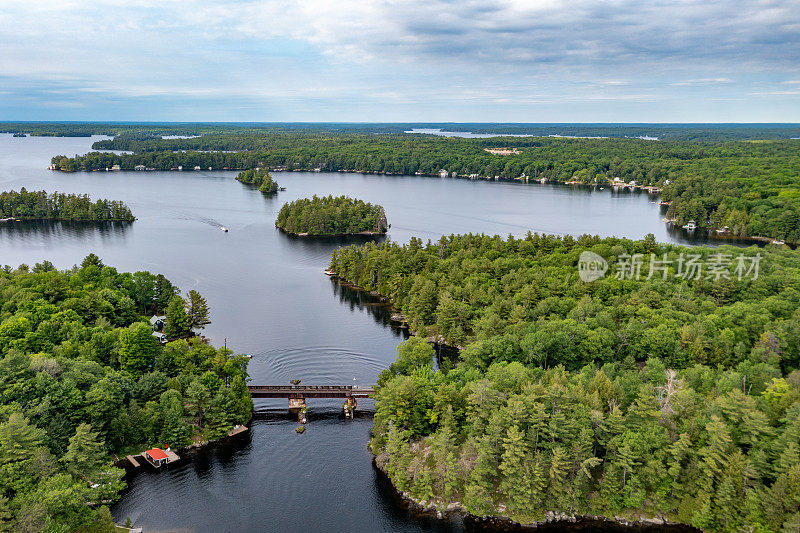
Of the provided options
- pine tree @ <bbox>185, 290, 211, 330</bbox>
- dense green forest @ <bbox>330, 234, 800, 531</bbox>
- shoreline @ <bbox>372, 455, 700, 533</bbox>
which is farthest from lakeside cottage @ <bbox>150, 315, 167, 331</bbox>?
shoreline @ <bbox>372, 455, 700, 533</bbox>

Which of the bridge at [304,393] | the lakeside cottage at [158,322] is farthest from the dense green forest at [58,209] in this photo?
the bridge at [304,393]

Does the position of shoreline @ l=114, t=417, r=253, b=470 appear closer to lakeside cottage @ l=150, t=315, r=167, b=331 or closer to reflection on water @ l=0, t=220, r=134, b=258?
lakeside cottage @ l=150, t=315, r=167, b=331

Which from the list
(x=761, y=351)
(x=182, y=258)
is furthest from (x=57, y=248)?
(x=761, y=351)

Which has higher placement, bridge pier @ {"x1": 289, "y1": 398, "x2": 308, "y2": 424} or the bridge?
the bridge

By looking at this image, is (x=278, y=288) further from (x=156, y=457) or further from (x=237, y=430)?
(x=156, y=457)

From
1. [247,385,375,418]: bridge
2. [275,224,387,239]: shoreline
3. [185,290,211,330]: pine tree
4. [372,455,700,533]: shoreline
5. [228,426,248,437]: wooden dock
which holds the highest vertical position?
[275,224,387,239]: shoreline

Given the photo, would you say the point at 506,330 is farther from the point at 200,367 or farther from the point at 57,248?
the point at 57,248
